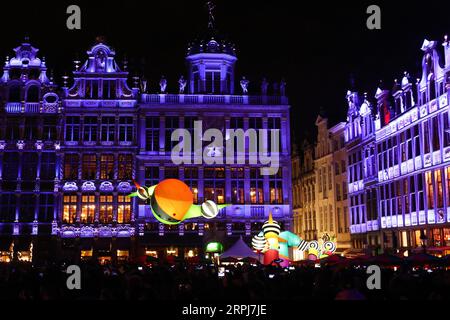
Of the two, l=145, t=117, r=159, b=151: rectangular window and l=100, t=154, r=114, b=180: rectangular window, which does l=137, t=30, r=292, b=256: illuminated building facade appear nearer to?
l=145, t=117, r=159, b=151: rectangular window

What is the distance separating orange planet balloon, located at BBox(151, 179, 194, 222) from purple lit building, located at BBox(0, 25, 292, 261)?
61.7 ft

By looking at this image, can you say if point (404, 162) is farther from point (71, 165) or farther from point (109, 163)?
point (71, 165)

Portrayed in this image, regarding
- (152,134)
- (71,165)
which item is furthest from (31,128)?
(152,134)

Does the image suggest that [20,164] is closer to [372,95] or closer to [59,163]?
[59,163]

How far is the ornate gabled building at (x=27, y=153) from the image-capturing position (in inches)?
1870

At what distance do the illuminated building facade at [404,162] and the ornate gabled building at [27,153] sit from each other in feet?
75.4

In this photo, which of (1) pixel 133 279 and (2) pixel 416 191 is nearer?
(1) pixel 133 279

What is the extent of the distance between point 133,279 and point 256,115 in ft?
129

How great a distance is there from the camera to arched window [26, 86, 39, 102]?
49000 mm

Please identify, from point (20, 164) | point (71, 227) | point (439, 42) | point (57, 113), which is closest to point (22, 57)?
point (57, 113)

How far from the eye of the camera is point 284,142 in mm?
49750

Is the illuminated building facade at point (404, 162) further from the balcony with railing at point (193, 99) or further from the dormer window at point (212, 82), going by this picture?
the dormer window at point (212, 82)

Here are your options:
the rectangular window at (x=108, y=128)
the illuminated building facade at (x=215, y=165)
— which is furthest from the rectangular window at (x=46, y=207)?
the illuminated building facade at (x=215, y=165)
